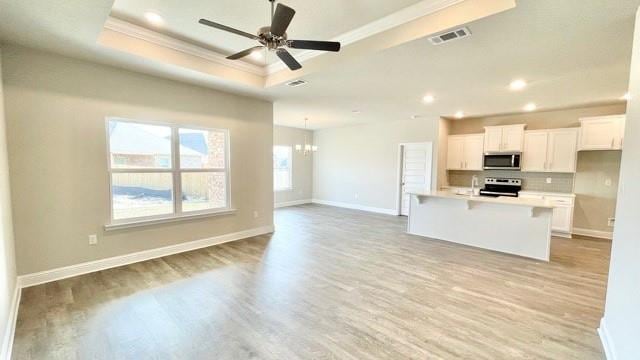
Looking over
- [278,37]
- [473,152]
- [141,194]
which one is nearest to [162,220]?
[141,194]

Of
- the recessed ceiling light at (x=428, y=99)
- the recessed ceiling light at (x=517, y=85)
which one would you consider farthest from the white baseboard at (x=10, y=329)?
the recessed ceiling light at (x=517, y=85)

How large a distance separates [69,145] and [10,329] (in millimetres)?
2136

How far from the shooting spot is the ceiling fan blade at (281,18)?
78.0 inches

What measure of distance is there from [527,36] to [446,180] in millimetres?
5292

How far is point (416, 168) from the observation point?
24.8 ft

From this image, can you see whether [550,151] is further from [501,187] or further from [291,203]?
[291,203]

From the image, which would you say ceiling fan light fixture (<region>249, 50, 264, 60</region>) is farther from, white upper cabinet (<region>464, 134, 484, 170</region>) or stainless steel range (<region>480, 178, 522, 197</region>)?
stainless steel range (<region>480, 178, 522, 197</region>)

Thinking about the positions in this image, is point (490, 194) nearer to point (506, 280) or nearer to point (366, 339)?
point (506, 280)

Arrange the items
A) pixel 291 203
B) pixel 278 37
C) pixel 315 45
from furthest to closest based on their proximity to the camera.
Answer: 1. pixel 291 203
2. pixel 315 45
3. pixel 278 37

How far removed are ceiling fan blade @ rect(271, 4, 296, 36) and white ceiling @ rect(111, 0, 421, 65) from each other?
1.66 ft

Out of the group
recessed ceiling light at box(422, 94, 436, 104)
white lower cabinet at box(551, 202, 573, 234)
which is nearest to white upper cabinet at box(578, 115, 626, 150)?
white lower cabinet at box(551, 202, 573, 234)

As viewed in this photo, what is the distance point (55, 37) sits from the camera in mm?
2848

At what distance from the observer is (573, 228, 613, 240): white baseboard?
5531mm

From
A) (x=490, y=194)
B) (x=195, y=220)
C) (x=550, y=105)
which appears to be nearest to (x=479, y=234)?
(x=490, y=194)
